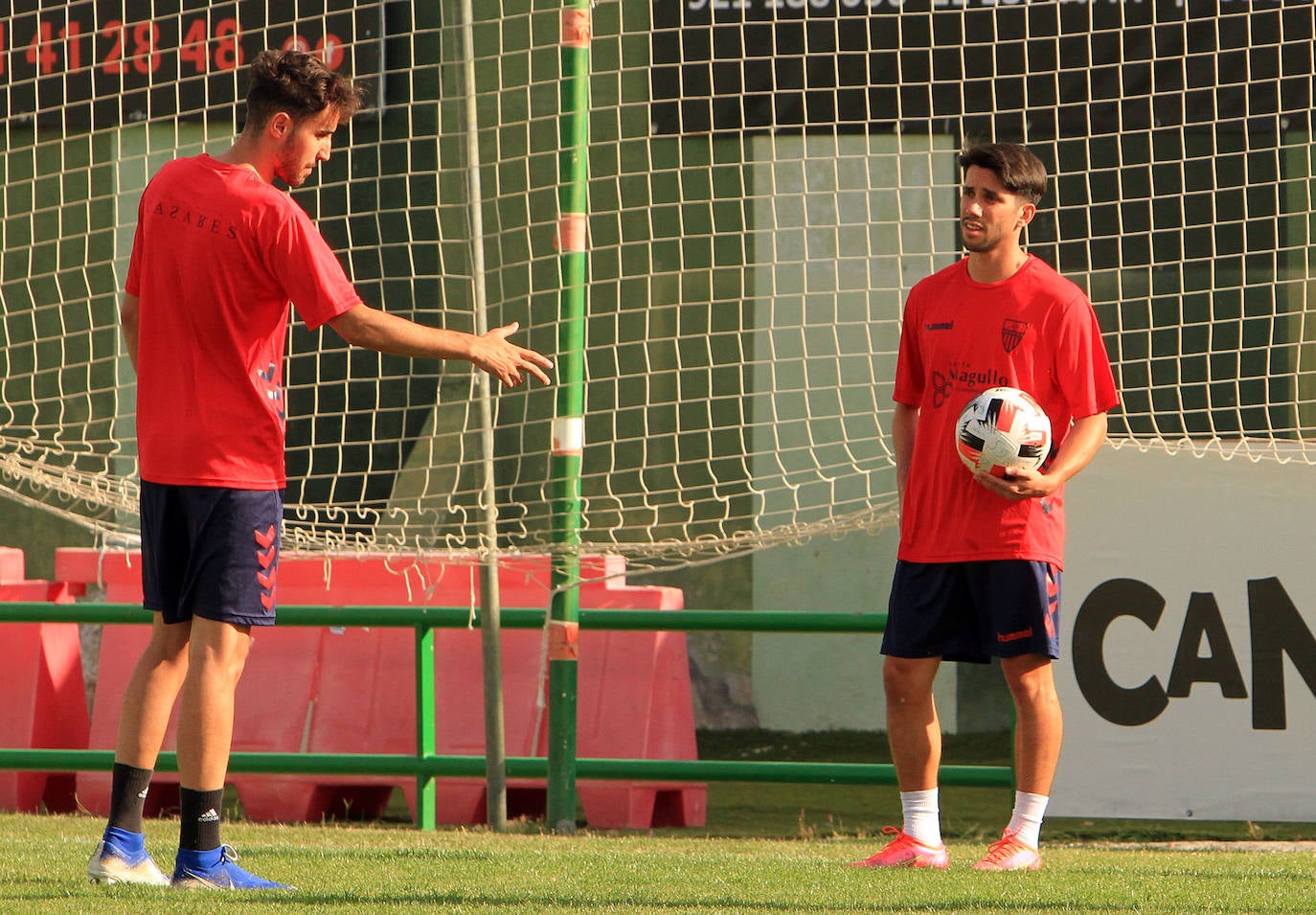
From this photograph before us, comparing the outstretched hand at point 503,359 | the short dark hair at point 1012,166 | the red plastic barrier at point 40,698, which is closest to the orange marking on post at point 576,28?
the short dark hair at point 1012,166

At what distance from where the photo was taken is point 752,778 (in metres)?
5.19

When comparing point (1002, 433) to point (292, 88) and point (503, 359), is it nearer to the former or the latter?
point (503, 359)

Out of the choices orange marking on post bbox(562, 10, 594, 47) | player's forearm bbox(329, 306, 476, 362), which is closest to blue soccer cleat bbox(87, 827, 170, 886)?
player's forearm bbox(329, 306, 476, 362)

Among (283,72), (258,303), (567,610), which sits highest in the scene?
(283,72)

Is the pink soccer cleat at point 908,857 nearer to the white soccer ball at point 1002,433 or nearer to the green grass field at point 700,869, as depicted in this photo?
the green grass field at point 700,869

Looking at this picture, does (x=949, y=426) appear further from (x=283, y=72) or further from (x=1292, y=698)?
(x=1292, y=698)

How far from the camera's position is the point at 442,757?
5406 millimetres

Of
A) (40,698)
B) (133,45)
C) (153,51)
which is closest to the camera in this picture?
(40,698)

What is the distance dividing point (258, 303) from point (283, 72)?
504mm

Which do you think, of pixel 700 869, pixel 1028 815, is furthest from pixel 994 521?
pixel 700 869

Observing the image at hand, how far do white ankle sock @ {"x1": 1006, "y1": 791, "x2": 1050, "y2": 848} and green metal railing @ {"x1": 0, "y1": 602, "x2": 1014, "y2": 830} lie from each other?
3.80 ft

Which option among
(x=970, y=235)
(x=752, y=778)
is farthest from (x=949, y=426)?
(x=752, y=778)

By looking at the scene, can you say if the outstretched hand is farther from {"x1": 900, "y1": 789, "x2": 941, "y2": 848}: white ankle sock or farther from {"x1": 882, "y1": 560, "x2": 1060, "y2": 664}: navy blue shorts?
{"x1": 900, "y1": 789, "x2": 941, "y2": 848}: white ankle sock

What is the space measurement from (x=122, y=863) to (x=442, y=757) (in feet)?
6.68
